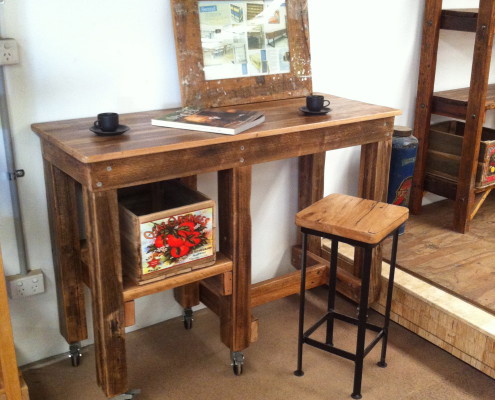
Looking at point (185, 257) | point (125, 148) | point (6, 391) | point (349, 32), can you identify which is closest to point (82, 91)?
point (125, 148)

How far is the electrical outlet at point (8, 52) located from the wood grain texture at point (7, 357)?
2.22 ft

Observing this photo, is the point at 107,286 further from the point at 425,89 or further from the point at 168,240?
the point at 425,89

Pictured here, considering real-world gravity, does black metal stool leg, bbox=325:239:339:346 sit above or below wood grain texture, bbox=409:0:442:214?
below

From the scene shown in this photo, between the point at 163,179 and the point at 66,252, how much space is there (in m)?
0.56

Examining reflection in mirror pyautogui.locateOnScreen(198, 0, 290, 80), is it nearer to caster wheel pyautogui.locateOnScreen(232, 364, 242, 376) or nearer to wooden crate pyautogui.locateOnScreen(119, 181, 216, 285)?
wooden crate pyautogui.locateOnScreen(119, 181, 216, 285)

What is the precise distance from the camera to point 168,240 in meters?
1.94

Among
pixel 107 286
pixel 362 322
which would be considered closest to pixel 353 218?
pixel 362 322

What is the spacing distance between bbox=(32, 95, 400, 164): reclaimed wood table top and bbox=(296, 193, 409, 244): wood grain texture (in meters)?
0.29

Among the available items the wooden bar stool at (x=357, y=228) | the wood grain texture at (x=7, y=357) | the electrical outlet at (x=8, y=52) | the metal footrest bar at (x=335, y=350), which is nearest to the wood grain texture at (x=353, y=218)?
the wooden bar stool at (x=357, y=228)

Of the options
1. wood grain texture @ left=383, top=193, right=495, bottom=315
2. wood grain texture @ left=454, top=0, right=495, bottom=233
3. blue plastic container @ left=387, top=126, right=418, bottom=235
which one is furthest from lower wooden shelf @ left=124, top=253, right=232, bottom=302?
wood grain texture @ left=454, top=0, right=495, bottom=233

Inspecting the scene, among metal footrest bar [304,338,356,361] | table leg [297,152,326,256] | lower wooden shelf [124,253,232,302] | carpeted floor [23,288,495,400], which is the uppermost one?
table leg [297,152,326,256]

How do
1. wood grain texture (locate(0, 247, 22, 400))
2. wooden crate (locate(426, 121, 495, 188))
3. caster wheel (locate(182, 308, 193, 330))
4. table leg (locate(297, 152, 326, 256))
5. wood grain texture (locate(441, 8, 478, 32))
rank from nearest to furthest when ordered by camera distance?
1. wood grain texture (locate(0, 247, 22, 400))
2. caster wheel (locate(182, 308, 193, 330))
3. table leg (locate(297, 152, 326, 256))
4. wood grain texture (locate(441, 8, 478, 32))
5. wooden crate (locate(426, 121, 495, 188))

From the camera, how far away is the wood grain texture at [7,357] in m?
1.74

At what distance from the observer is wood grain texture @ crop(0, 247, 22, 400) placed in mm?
1745
